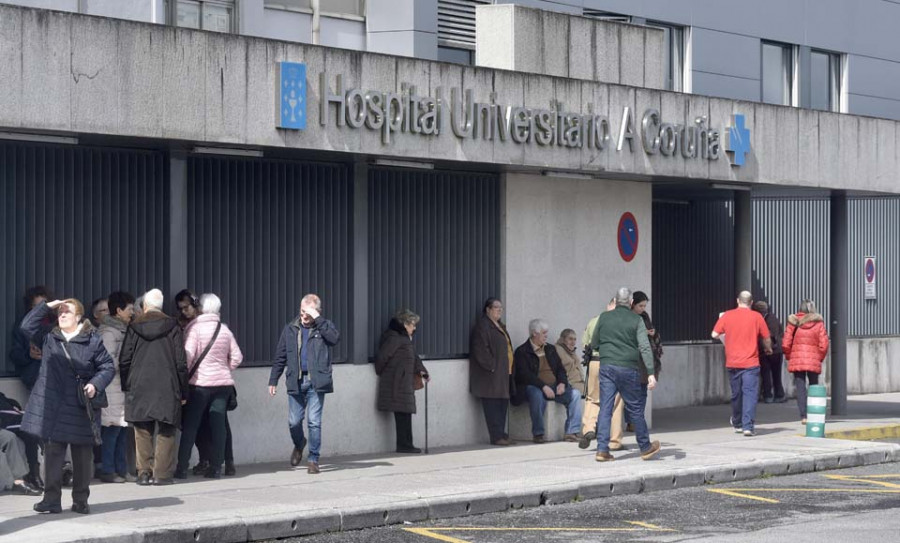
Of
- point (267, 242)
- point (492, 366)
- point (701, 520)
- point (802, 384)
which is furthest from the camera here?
point (802, 384)

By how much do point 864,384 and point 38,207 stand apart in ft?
58.3

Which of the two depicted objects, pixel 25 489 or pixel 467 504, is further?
pixel 25 489

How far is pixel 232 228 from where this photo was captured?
15.0m

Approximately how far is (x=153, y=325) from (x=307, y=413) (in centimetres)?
177

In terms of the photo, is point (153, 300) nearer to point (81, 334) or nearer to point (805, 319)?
point (81, 334)

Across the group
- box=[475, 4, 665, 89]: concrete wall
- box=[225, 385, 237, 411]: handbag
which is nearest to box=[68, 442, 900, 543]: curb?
box=[225, 385, 237, 411]: handbag

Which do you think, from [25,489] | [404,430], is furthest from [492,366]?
[25,489]

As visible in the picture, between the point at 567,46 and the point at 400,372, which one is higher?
the point at 567,46

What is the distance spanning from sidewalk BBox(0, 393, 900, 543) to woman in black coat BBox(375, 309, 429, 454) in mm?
459

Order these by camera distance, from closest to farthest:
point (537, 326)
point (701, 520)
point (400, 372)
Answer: point (701, 520)
point (400, 372)
point (537, 326)

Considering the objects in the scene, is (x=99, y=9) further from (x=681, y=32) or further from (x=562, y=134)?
(x=681, y=32)

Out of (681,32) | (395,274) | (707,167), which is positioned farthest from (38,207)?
(681,32)

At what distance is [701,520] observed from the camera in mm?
12062

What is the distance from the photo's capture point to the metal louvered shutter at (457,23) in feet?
71.9
